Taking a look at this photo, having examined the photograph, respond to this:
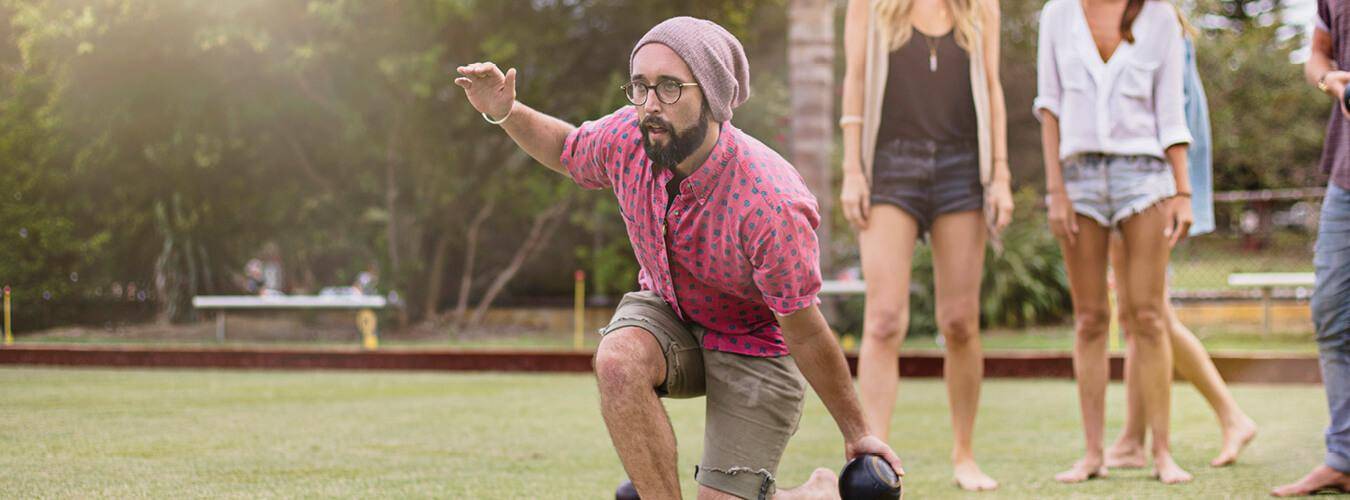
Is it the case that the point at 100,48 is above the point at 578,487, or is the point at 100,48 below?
above

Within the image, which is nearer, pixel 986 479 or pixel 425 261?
pixel 986 479

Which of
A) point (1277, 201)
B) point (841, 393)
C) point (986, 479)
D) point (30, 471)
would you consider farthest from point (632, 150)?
point (1277, 201)

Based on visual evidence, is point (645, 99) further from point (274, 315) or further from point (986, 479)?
point (274, 315)

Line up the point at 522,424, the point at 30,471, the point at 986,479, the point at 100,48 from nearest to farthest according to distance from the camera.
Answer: the point at 30,471
the point at 986,479
the point at 522,424
the point at 100,48

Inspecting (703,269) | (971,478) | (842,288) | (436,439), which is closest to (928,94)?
(971,478)

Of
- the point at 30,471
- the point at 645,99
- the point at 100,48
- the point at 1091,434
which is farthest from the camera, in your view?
the point at 100,48

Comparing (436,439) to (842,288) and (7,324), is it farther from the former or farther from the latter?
(7,324)

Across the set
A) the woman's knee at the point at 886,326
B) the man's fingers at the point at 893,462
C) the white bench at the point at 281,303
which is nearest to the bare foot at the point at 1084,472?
the woman's knee at the point at 886,326

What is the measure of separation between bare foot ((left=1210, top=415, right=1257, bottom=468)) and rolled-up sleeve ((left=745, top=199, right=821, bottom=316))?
2462mm

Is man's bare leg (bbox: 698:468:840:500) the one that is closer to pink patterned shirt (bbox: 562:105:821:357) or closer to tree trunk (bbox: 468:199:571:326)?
pink patterned shirt (bbox: 562:105:821:357)

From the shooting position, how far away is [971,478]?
4016mm

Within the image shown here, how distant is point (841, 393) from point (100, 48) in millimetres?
11421

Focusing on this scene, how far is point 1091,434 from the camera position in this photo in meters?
4.29

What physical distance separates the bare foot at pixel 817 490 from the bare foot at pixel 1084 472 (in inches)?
47.1
